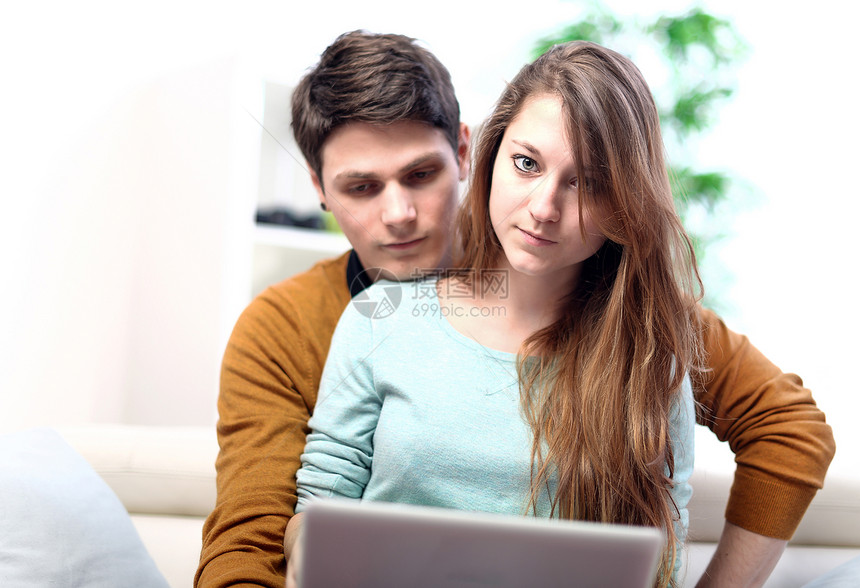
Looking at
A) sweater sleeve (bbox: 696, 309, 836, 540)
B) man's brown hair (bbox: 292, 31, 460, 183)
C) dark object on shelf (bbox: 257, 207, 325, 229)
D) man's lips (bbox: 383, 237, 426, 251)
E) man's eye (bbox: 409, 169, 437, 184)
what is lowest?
sweater sleeve (bbox: 696, 309, 836, 540)

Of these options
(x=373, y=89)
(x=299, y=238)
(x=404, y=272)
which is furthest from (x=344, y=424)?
(x=299, y=238)

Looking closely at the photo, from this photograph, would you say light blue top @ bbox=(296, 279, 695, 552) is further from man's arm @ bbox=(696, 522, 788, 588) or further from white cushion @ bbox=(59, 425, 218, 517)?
white cushion @ bbox=(59, 425, 218, 517)

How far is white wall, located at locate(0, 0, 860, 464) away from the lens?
5.46 feet

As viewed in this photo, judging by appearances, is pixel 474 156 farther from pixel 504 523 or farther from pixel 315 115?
pixel 504 523

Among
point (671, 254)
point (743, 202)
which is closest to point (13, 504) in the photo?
point (671, 254)

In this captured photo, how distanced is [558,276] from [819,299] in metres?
1.84

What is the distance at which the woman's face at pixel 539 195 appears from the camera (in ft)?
2.96

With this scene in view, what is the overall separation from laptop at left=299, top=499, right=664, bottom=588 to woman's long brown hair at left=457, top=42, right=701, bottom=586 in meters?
0.37

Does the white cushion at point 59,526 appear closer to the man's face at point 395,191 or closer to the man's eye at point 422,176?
the man's face at point 395,191

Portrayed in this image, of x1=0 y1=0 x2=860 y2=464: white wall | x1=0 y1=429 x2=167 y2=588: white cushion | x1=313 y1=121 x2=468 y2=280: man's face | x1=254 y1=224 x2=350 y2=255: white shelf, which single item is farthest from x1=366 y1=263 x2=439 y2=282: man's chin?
x1=254 y1=224 x2=350 y2=255: white shelf

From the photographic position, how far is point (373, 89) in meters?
1.15

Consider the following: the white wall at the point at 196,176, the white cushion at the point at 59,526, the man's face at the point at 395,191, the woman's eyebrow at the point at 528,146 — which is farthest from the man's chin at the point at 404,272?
the white cushion at the point at 59,526

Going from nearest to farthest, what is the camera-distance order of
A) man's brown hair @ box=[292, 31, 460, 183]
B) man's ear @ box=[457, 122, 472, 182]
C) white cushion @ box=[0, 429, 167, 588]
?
white cushion @ box=[0, 429, 167, 588], man's brown hair @ box=[292, 31, 460, 183], man's ear @ box=[457, 122, 472, 182]

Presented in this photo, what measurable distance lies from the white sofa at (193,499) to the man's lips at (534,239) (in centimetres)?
66
